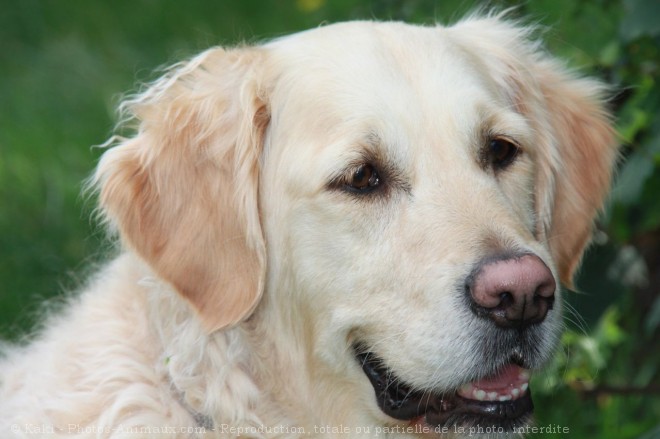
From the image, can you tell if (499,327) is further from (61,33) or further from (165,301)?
(61,33)

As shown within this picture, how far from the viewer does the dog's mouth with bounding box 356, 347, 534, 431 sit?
3.55 metres

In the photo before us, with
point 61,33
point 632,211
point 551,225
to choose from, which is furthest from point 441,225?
point 61,33

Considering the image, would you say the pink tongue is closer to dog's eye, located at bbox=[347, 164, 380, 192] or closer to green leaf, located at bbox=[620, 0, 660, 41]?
dog's eye, located at bbox=[347, 164, 380, 192]

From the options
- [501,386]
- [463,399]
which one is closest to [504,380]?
[501,386]

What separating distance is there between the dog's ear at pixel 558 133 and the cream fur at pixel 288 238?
15 cm

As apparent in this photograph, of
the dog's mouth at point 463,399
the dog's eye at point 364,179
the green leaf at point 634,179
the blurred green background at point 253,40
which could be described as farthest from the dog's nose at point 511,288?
the green leaf at point 634,179

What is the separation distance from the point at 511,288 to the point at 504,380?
19.9 inches

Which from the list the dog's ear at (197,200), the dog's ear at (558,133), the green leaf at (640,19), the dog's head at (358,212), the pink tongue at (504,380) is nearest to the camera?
the dog's head at (358,212)

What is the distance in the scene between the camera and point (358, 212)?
11.9ft

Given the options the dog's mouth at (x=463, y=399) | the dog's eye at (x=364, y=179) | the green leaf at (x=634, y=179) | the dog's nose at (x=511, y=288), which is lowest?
the dog's mouth at (x=463, y=399)

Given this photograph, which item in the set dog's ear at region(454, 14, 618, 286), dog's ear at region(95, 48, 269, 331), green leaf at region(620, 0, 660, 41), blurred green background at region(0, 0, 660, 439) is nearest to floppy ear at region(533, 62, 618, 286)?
dog's ear at region(454, 14, 618, 286)

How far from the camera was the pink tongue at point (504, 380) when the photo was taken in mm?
3580

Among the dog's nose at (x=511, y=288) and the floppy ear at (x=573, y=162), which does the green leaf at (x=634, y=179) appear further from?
the dog's nose at (x=511, y=288)

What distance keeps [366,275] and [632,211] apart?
75.6 inches
